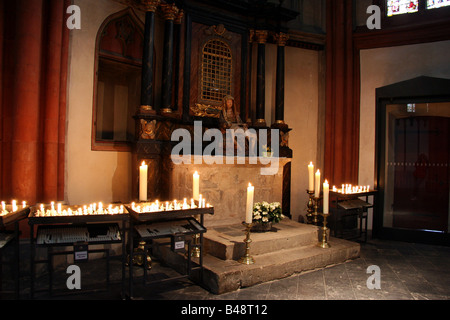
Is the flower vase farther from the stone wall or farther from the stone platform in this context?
the stone wall

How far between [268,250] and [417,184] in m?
4.41

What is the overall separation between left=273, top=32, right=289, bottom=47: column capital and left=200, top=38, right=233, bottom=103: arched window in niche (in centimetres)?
123

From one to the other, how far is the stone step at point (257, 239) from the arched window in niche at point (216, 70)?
2984mm

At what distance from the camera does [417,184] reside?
23.7ft

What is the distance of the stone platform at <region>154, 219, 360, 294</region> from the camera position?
→ 13.0ft

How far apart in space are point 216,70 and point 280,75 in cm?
158

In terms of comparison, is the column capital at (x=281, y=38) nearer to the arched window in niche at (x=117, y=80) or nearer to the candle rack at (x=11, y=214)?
the arched window in niche at (x=117, y=80)

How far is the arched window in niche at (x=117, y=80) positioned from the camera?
20.1 feet

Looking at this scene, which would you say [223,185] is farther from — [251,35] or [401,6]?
[401,6]

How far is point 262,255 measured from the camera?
15.2 feet

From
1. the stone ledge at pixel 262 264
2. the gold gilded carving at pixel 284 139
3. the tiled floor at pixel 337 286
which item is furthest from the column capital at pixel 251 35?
the tiled floor at pixel 337 286

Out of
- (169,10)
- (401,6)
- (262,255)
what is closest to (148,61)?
(169,10)

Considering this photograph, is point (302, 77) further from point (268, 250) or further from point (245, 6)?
point (268, 250)

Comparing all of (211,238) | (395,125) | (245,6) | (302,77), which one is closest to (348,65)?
(302,77)
